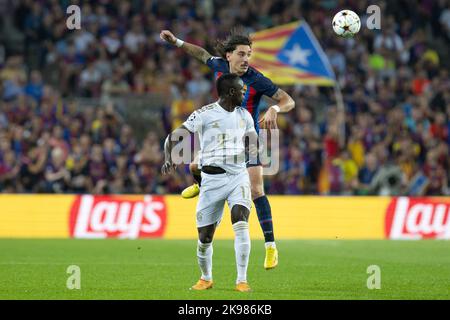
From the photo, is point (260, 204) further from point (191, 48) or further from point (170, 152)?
point (191, 48)

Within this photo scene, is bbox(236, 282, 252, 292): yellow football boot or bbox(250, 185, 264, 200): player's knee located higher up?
bbox(250, 185, 264, 200): player's knee

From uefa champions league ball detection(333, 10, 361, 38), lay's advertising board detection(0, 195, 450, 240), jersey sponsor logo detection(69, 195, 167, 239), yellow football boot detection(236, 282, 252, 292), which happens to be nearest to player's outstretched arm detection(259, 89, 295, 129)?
yellow football boot detection(236, 282, 252, 292)

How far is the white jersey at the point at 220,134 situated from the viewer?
11281mm

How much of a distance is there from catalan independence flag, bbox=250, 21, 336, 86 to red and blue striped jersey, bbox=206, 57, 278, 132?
1192cm

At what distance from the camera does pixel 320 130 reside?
1016 inches

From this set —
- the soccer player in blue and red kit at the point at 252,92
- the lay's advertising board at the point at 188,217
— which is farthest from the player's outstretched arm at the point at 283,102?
the lay's advertising board at the point at 188,217

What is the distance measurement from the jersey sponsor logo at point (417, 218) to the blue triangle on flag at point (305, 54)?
4603mm

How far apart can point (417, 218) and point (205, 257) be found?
36.4 ft

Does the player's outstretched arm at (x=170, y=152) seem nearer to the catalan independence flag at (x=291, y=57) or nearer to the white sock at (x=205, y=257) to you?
the white sock at (x=205, y=257)

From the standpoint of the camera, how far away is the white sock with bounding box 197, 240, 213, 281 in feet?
37.7

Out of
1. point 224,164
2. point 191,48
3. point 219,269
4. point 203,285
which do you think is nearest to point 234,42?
point 191,48

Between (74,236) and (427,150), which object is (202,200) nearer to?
(74,236)

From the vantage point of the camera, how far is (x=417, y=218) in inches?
861

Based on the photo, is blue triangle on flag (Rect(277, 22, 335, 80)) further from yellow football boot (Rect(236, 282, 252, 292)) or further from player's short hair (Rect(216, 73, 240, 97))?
yellow football boot (Rect(236, 282, 252, 292))
